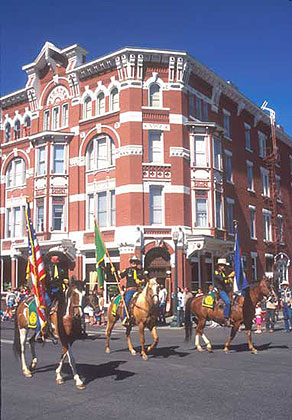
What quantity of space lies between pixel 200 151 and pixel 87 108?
8.69 meters

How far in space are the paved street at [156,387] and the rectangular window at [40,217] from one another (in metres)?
18.4

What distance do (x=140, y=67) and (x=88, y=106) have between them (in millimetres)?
4842

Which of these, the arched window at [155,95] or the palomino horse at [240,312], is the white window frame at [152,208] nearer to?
the arched window at [155,95]

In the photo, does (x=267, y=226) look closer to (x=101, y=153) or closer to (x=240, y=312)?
(x=101, y=153)

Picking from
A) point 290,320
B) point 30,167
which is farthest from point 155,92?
point 290,320

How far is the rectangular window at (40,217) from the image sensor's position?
3111cm

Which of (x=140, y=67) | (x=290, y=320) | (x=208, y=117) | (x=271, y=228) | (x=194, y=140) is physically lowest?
(x=290, y=320)

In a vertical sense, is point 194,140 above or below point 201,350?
above

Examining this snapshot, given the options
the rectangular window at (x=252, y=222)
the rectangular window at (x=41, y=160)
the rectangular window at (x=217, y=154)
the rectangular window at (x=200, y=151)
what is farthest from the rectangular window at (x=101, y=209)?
the rectangular window at (x=252, y=222)

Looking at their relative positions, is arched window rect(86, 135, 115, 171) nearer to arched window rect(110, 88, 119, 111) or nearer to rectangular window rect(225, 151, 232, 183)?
arched window rect(110, 88, 119, 111)

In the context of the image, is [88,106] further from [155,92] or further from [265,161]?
[265,161]

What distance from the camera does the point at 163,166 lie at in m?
28.9

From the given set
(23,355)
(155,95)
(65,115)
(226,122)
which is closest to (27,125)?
(65,115)

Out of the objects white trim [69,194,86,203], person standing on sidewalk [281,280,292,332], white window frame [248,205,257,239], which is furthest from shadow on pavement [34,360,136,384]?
white window frame [248,205,257,239]
